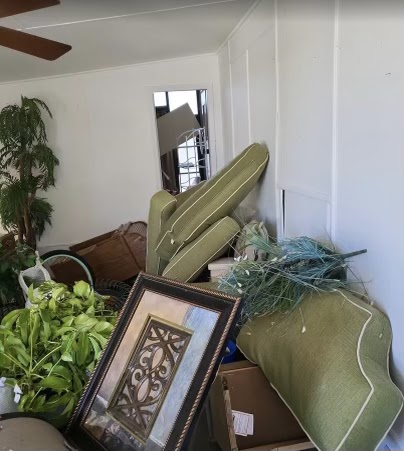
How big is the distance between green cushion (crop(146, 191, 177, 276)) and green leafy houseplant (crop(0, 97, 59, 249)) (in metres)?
1.85

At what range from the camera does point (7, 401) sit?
80 centimetres

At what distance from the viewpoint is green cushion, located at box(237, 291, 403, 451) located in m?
1.00

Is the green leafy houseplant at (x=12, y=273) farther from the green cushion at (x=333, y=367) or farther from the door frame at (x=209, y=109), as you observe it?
the door frame at (x=209, y=109)

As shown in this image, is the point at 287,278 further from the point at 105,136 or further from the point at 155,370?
the point at 105,136

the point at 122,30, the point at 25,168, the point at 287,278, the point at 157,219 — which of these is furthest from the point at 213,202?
the point at 25,168

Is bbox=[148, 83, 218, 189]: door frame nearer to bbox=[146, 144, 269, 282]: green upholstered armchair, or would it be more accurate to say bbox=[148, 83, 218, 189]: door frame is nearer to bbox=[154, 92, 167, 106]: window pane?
bbox=[154, 92, 167, 106]: window pane

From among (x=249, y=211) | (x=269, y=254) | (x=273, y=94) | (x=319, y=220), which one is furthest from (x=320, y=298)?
(x=249, y=211)

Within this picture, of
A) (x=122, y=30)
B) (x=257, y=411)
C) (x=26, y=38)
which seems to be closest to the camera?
(x=257, y=411)

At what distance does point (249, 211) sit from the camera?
2.94 metres

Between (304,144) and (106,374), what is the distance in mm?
1442

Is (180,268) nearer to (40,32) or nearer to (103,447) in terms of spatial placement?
(103,447)

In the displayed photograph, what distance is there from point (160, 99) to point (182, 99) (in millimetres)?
245

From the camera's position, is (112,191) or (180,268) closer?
(180,268)

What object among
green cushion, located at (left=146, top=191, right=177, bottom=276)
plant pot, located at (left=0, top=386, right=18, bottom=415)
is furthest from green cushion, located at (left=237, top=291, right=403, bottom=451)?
green cushion, located at (left=146, top=191, right=177, bottom=276)
